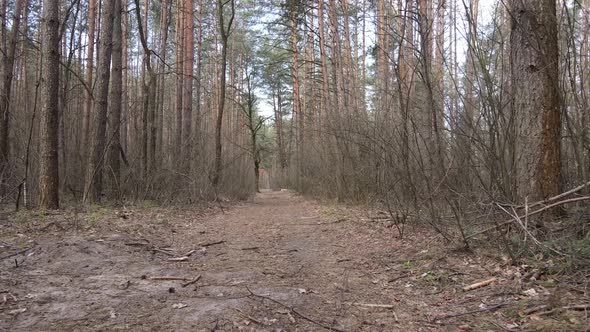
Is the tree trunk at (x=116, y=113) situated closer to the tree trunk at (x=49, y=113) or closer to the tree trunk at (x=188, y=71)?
the tree trunk at (x=49, y=113)

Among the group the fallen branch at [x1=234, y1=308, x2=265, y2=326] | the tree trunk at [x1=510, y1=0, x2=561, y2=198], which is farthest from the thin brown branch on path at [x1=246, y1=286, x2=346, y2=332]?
the tree trunk at [x1=510, y1=0, x2=561, y2=198]

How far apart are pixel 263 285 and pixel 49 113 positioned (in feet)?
18.6

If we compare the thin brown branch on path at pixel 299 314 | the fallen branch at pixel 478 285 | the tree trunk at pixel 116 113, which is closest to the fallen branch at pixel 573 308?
the fallen branch at pixel 478 285

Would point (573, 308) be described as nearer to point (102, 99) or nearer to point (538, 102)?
point (538, 102)

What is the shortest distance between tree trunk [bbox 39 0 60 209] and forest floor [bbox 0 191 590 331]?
4.34 ft

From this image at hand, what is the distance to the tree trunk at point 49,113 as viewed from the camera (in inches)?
270

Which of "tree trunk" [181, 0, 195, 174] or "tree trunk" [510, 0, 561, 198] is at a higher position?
"tree trunk" [181, 0, 195, 174]

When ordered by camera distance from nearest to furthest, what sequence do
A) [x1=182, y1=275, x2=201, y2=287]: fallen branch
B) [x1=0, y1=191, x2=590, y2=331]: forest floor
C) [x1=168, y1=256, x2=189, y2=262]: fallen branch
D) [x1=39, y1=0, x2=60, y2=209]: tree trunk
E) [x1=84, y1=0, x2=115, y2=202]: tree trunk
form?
1. [x1=0, y1=191, x2=590, y2=331]: forest floor
2. [x1=182, y1=275, x2=201, y2=287]: fallen branch
3. [x1=168, y1=256, x2=189, y2=262]: fallen branch
4. [x1=39, y1=0, x2=60, y2=209]: tree trunk
5. [x1=84, y1=0, x2=115, y2=202]: tree trunk

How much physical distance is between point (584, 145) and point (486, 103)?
0.88 meters

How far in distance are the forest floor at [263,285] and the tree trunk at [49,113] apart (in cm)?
132

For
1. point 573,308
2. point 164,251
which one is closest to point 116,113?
point 164,251

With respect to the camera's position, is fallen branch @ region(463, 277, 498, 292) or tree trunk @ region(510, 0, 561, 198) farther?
tree trunk @ region(510, 0, 561, 198)

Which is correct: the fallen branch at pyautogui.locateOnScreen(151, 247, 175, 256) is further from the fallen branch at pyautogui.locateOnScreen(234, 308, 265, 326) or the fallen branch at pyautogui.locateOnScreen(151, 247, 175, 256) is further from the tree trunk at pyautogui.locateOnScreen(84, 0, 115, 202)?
the tree trunk at pyautogui.locateOnScreen(84, 0, 115, 202)

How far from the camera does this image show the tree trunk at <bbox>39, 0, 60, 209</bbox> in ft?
22.5
